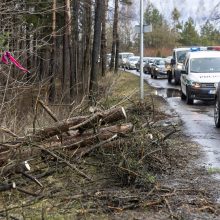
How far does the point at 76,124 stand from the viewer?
798 cm

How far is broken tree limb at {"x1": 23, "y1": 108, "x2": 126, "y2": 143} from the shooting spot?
7786 millimetres

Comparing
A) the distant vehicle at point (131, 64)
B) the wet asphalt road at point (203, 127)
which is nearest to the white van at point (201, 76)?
the wet asphalt road at point (203, 127)

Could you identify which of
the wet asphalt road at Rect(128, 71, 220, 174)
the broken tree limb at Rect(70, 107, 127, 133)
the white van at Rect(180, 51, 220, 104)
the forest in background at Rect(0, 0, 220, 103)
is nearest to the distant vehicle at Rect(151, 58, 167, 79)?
the forest in background at Rect(0, 0, 220, 103)

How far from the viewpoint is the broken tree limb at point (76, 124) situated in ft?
25.5

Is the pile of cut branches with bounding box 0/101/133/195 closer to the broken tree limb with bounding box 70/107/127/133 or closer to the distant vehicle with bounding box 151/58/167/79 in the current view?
the broken tree limb with bounding box 70/107/127/133

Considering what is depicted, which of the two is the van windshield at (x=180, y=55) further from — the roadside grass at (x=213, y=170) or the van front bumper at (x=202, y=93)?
the roadside grass at (x=213, y=170)

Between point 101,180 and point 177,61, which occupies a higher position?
point 177,61

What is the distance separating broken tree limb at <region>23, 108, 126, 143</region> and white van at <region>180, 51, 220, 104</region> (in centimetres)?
1146

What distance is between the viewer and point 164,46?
10075 centimetres

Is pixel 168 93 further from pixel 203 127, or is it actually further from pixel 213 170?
pixel 213 170

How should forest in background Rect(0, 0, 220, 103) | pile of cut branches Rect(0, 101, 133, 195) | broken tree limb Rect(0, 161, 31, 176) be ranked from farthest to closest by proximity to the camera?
forest in background Rect(0, 0, 220, 103), pile of cut branches Rect(0, 101, 133, 195), broken tree limb Rect(0, 161, 31, 176)

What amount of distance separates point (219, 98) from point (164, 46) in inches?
3491

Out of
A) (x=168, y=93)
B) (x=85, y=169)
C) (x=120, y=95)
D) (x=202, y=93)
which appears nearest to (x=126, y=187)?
(x=85, y=169)

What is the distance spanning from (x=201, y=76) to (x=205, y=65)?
1052 mm
